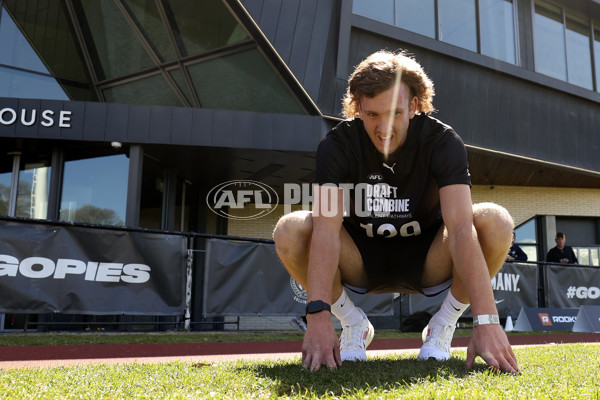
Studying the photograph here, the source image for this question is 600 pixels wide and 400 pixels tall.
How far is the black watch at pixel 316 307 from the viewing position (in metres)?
2.40

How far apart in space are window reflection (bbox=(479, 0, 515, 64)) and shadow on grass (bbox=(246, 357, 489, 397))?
40.4 feet

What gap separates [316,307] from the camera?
2.41 metres

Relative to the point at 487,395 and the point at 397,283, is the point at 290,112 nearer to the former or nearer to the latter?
the point at 397,283

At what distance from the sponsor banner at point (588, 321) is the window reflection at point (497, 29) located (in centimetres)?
709

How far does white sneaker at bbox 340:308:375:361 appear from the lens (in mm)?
2889

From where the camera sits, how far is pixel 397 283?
327cm

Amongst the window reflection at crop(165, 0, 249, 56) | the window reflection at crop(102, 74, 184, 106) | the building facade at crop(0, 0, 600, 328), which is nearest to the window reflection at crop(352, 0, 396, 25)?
the building facade at crop(0, 0, 600, 328)

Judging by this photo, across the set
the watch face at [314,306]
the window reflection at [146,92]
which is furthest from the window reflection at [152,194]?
the watch face at [314,306]

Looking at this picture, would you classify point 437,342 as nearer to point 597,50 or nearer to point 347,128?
point 347,128

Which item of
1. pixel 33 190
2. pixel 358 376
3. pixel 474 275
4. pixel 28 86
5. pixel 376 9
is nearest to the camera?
pixel 358 376

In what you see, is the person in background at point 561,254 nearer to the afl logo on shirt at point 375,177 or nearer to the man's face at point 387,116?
the afl logo on shirt at point 375,177

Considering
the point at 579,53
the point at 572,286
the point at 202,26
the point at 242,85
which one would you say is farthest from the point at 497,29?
the point at 202,26

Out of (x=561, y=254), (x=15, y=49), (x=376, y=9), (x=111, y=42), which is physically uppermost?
(x=376, y=9)

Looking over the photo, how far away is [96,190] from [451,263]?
9903mm
